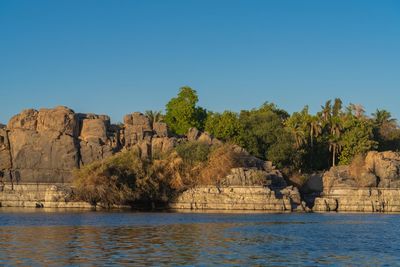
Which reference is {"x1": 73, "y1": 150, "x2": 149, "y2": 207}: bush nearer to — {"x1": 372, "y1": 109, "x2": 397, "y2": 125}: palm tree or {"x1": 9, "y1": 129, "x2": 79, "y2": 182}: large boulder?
{"x1": 9, "y1": 129, "x2": 79, "y2": 182}: large boulder

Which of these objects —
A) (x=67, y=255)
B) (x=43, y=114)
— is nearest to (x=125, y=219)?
(x=67, y=255)

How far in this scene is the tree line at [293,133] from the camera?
8731cm

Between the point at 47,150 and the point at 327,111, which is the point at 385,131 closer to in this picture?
the point at 327,111

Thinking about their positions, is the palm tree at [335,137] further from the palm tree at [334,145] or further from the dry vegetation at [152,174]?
the dry vegetation at [152,174]

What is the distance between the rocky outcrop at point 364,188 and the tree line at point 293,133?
857cm

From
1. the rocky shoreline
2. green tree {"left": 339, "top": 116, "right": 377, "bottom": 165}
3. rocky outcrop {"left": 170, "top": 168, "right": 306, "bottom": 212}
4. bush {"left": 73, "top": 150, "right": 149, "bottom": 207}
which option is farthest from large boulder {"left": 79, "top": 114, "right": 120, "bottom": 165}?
green tree {"left": 339, "top": 116, "right": 377, "bottom": 165}

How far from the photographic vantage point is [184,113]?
99.6 m

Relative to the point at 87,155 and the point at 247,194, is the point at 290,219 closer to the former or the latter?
the point at 247,194

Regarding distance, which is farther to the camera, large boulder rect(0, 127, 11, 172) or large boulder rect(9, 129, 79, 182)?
large boulder rect(0, 127, 11, 172)

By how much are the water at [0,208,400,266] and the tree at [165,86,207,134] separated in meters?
46.3

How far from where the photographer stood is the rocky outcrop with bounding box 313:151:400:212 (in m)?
73.4

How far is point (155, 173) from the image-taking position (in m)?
72.4

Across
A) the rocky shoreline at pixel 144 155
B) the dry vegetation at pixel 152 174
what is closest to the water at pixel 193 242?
the dry vegetation at pixel 152 174

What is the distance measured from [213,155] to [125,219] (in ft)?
74.9
